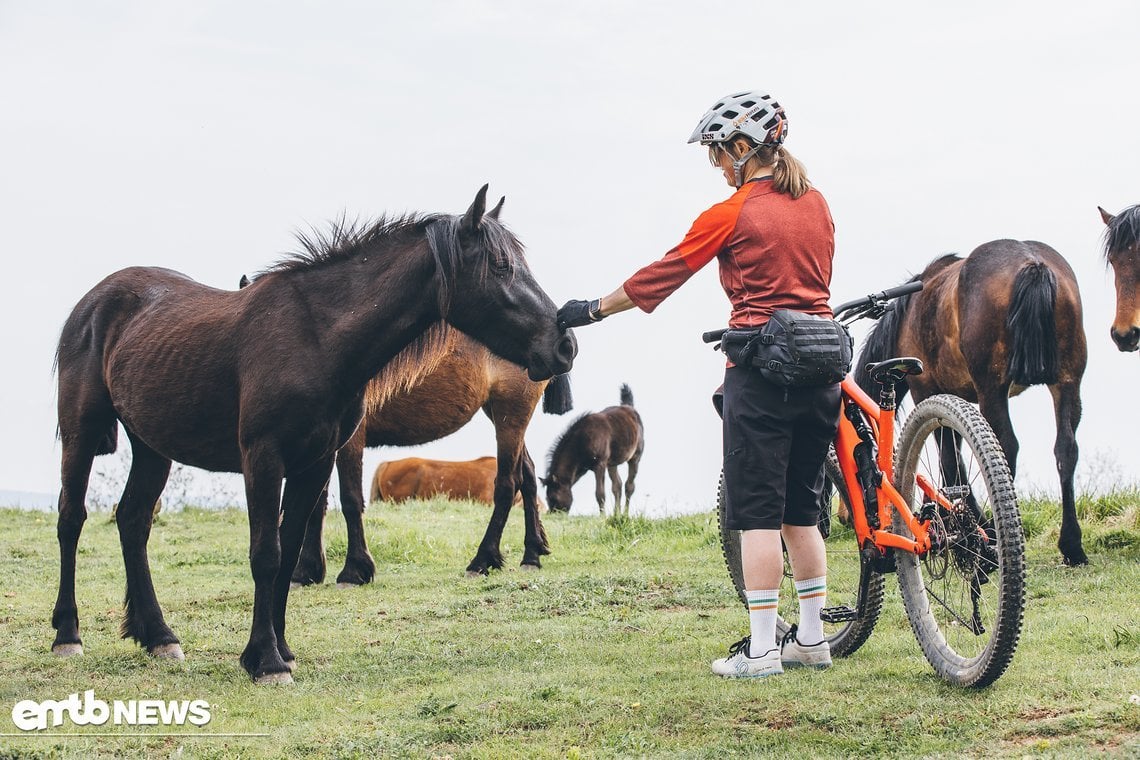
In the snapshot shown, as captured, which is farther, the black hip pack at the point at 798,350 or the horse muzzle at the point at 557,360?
the horse muzzle at the point at 557,360

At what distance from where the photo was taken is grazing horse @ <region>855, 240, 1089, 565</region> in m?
7.72

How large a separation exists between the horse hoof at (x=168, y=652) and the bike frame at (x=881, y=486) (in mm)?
3383

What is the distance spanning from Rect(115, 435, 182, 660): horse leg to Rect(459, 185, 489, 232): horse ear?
2379 millimetres

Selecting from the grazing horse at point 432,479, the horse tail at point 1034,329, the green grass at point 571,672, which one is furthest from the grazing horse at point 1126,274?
the grazing horse at point 432,479

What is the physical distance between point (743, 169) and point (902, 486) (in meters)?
1.46

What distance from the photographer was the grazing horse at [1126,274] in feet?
25.5

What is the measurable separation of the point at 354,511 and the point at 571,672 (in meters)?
4.20

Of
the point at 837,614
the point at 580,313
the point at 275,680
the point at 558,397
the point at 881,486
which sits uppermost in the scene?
the point at 558,397

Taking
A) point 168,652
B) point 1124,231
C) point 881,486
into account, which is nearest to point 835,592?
point 881,486

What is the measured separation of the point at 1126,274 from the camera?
25.7 feet

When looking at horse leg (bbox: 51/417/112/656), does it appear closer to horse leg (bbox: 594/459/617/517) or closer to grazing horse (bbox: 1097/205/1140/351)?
grazing horse (bbox: 1097/205/1140/351)

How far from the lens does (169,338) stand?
5848 mm

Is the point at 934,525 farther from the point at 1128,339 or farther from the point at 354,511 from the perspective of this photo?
the point at 354,511

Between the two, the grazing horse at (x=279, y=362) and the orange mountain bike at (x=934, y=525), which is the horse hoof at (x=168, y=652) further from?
the orange mountain bike at (x=934, y=525)
